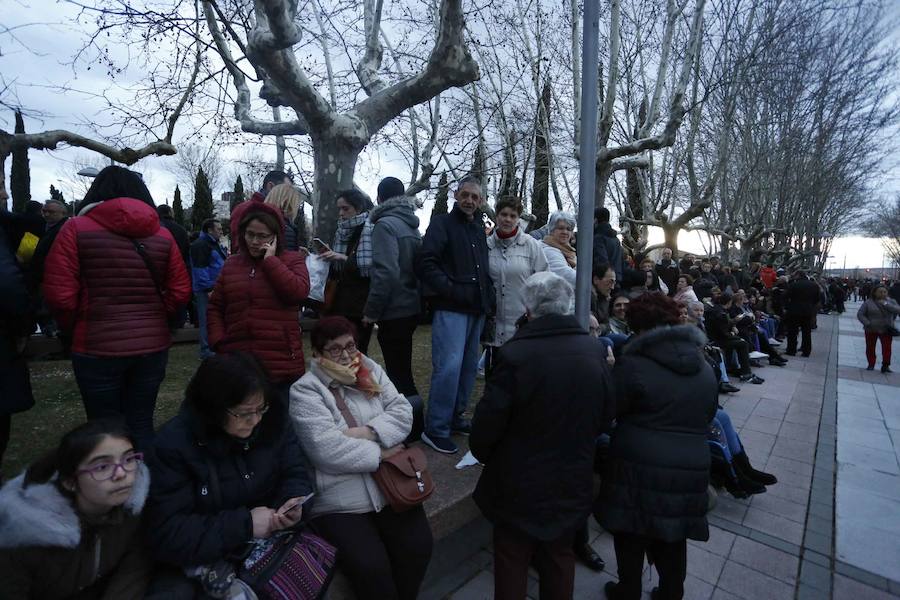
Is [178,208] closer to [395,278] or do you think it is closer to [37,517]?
[395,278]

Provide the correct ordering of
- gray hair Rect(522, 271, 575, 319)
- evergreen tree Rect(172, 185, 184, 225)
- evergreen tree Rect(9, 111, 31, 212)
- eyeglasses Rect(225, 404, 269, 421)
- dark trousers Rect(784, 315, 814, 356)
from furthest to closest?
evergreen tree Rect(172, 185, 184, 225) → evergreen tree Rect(9, 111, 31, 212) → dark trousers Rect(784, 315, 814, 356) → gray hair Rect(522, 271, 575, 319) → eyeglasses Rect(225, 404, 269, 421)

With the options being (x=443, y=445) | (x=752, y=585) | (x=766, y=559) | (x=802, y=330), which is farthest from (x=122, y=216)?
(x=802, y=330)

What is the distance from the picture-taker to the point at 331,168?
198 inches

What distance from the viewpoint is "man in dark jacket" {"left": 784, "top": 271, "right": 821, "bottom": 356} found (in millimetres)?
10133

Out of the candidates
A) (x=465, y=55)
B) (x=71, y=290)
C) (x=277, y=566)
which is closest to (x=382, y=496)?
(x=277, y=566)

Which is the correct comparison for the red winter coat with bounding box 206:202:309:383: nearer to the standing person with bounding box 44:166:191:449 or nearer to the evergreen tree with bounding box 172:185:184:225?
the standing person with bounding box 44:166:191:449

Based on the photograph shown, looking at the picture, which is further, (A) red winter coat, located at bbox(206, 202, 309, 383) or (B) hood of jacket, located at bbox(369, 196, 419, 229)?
(B) hood of jacket, located at bbox(369, 196, 419, 229)

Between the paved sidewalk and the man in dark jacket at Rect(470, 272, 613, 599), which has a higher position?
the man in dark jacket at Rect(470, 272, 613, 599)

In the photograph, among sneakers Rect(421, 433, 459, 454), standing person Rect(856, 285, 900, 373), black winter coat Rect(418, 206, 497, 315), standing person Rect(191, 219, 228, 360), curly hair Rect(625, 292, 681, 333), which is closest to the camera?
curly hair Rect(625, 292, 681, 333)

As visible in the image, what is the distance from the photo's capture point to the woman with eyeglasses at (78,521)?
1.31 m

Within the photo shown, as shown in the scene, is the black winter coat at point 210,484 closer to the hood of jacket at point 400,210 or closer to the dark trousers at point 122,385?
the dark trousers at point 122,385

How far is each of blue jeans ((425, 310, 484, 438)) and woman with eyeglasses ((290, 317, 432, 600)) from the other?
2.79 feet

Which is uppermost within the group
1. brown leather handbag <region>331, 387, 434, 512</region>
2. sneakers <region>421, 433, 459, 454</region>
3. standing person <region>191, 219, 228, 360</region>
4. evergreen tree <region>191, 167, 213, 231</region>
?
evergreen tree <region>191, 167, 213, 231</region>

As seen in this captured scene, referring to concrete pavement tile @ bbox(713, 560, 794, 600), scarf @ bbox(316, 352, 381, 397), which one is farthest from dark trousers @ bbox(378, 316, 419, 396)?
concrete pavement tile @ bbox(713, 560, 794, 600)
